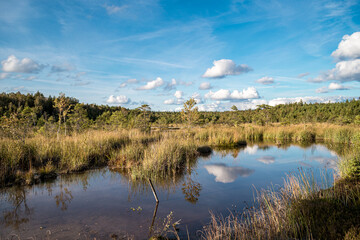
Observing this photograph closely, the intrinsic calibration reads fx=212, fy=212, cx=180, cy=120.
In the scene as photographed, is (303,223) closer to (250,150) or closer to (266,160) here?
(266,160)

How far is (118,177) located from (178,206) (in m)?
3.22

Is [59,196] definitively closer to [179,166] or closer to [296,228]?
[179,166]

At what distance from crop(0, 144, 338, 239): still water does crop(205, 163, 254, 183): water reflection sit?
1.5 inches

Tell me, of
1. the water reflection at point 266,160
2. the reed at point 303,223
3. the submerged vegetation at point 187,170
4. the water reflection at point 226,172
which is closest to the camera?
the reed at point 303,223

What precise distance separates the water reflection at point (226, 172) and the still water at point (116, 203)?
0.04 metres

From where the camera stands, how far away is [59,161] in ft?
26.2

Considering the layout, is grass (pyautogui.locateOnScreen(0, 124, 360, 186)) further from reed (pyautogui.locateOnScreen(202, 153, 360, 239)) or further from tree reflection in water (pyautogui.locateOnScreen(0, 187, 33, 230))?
reed (pyautogui.locateOnScreen(202, 153, 360, 239))

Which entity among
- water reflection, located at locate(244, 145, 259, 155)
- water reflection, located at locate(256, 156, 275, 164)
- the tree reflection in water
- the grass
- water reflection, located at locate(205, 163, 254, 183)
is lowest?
water reflection, located at locate(256, 156, 275, 164)

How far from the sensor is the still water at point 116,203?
402cm

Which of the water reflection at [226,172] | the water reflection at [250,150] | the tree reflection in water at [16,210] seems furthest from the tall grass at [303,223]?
the water reflection at [250,150]

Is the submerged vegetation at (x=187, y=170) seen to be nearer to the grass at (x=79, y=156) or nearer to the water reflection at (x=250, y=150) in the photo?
the grass at (x=79, y=156)

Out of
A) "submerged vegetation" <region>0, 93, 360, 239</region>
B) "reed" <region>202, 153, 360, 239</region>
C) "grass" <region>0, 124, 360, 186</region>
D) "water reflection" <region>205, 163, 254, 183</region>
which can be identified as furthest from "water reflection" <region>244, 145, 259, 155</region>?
"reed" <region>202, 153, 360, 239</region>

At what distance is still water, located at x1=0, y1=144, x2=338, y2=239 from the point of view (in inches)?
158

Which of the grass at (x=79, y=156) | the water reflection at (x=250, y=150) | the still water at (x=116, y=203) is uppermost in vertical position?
the grass at (x=79, y=156)
